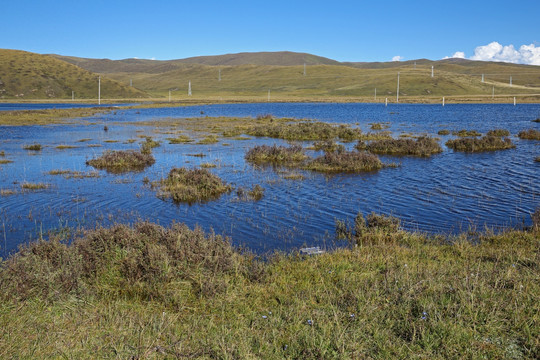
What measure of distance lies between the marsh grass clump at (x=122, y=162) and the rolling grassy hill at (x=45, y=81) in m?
127

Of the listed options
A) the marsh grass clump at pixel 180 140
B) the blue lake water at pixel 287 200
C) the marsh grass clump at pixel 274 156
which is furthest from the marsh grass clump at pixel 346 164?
the marsh grass clump at pixel 180 140

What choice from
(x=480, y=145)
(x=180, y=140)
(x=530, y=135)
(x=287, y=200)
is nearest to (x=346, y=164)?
(x=287, y=200)

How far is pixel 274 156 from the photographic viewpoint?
2564cm

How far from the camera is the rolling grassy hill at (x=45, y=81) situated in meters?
138

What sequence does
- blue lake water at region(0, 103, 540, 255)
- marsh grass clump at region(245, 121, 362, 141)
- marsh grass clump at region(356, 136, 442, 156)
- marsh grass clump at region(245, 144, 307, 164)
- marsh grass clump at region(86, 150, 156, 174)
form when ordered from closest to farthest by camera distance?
blue lake water at region(0, 103, 540, 255) < marsh grass clump at region(86, 150, 156, 174) < marsh grass clump at region(245, 144, 307, 164) < marsh grass clump at region(356, 136, 442, 156) < marsh grass clump at region(245, 121, 362, 141)

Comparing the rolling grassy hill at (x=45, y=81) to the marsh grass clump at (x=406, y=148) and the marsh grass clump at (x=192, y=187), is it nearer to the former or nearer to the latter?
the marsh grass clump at (x=406, y=148)

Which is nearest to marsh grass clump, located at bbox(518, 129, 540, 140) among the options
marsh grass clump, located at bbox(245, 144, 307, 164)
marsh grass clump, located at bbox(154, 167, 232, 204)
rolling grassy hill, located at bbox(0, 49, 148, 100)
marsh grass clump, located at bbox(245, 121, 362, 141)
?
marsh grass clump, located at bbox(245, 121, 362, 141)

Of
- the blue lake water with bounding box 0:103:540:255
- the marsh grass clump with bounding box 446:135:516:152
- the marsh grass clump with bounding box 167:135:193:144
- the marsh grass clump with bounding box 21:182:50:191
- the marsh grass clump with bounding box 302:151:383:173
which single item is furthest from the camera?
the marsh grass clump with bounding box 167:135:193:144

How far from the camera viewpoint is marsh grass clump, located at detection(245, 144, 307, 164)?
25.1 m

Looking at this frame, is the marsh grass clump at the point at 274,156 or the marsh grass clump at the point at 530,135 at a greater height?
the marsh grass clump at the point at 530,135

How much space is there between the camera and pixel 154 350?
4.94m

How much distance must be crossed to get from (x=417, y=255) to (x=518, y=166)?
1683cm

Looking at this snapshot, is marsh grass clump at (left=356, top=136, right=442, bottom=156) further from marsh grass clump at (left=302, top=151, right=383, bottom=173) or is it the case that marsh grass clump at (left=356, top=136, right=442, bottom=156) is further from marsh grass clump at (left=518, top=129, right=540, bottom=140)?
marsh grass clump at (left=518, top=129, right=540, bottom=140)

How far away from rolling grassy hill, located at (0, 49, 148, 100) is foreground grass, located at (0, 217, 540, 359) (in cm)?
14421
